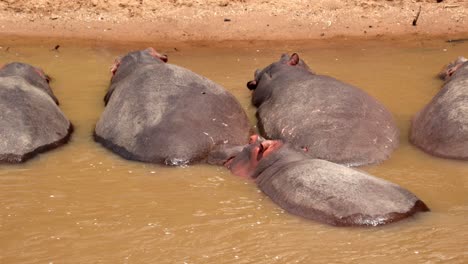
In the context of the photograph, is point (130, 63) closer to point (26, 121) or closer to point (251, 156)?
point (26, 121)

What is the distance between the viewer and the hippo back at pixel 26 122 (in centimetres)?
953

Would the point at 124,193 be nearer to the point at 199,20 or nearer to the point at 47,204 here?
the point at 47,204

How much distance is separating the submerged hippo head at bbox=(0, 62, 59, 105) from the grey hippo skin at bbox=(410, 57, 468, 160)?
13.4ft

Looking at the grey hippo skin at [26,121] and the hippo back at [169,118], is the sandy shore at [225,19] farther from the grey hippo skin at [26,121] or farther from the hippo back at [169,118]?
the hippo back at [169,118]

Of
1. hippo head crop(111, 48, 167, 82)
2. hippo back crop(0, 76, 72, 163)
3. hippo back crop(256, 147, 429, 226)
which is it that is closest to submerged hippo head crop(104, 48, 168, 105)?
hippo head crop(111, 48, 167, 82)

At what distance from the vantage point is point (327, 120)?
9844 millimetres

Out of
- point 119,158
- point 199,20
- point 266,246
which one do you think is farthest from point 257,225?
point 199,20

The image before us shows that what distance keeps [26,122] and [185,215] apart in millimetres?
2494

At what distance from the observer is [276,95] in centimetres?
1105

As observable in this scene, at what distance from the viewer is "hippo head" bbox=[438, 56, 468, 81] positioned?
11.9 m

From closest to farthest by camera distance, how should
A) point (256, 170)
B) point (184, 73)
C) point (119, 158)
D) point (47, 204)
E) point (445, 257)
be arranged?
point (445, 257) → point (47, 204) → point (256, 170) → point (119, 158) → point (184, 73)

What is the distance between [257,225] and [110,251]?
1180mm

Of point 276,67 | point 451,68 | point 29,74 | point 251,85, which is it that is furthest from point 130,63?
point 451,68

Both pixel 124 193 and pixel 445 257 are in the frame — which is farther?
pixel 124 193
